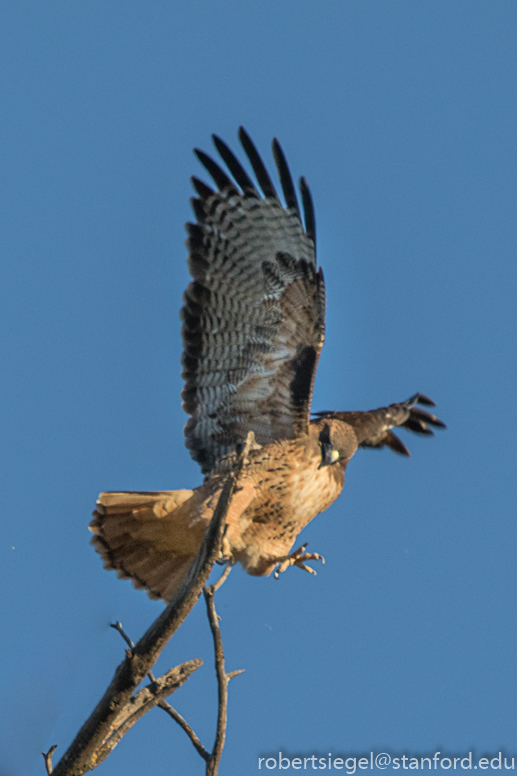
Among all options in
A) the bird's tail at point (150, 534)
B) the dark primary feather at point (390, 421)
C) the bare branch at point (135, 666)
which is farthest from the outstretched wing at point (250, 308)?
the bare branch at point (135, 666)

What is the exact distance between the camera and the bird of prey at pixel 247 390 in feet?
17.9

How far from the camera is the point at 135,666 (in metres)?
3.75

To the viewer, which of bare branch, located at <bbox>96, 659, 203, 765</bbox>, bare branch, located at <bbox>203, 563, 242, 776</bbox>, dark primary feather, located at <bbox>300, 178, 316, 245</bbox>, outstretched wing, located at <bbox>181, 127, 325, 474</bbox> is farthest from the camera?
outstretched wing, located at <bbox>181, 127, 325, 474</bbox>

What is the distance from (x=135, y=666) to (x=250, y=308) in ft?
8.45

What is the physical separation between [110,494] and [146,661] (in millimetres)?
1890

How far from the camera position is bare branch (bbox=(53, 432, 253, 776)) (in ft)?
A: 12.3

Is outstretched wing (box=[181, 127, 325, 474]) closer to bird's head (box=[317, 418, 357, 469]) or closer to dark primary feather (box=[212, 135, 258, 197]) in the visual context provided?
dark primary feather (box=[212, 135, 258, 197])

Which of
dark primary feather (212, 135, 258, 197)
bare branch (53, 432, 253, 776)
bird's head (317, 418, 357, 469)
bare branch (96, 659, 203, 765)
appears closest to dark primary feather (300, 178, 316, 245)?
dark primary feather (212, 135, 258, 197)

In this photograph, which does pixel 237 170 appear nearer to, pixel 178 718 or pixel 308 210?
pixel 308 210

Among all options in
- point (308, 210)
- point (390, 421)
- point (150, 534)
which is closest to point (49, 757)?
point (150, 534)

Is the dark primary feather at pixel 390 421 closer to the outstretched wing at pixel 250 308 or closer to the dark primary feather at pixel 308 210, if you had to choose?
the outstretched wing at pixel 250 308

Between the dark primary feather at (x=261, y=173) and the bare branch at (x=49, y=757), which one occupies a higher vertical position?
the dark primary feather at (x=261, y=173)

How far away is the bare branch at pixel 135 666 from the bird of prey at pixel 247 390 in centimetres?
151

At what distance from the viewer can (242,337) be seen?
5.64m
